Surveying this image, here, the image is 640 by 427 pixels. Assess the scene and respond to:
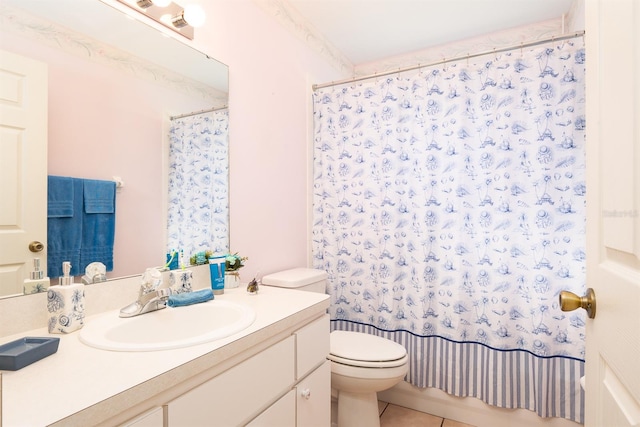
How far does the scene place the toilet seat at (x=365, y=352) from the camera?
1652 mm

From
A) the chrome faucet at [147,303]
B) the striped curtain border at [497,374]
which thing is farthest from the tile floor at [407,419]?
the chrome faucet at [147,303]

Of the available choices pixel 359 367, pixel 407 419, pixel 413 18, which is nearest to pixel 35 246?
pixel 359 367

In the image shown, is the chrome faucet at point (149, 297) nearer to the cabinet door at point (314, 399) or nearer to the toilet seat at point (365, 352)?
the cabinet door at point (314, 399)

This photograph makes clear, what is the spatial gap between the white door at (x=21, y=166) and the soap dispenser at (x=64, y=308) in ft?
0.36

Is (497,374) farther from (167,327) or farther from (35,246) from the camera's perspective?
(35,246)

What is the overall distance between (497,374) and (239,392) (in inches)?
61.1

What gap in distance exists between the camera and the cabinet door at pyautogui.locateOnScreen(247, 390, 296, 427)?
102 cm

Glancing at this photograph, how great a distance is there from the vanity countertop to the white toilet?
76 centimetres

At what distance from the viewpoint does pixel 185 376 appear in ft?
2.58

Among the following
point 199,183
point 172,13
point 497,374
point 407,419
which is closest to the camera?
point 172,13

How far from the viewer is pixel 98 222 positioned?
1179mm

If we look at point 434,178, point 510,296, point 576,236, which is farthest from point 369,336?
point 576,236

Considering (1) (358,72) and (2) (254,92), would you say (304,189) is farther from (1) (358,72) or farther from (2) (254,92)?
(1) (358,72)

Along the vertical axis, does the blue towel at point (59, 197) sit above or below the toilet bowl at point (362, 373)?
above
